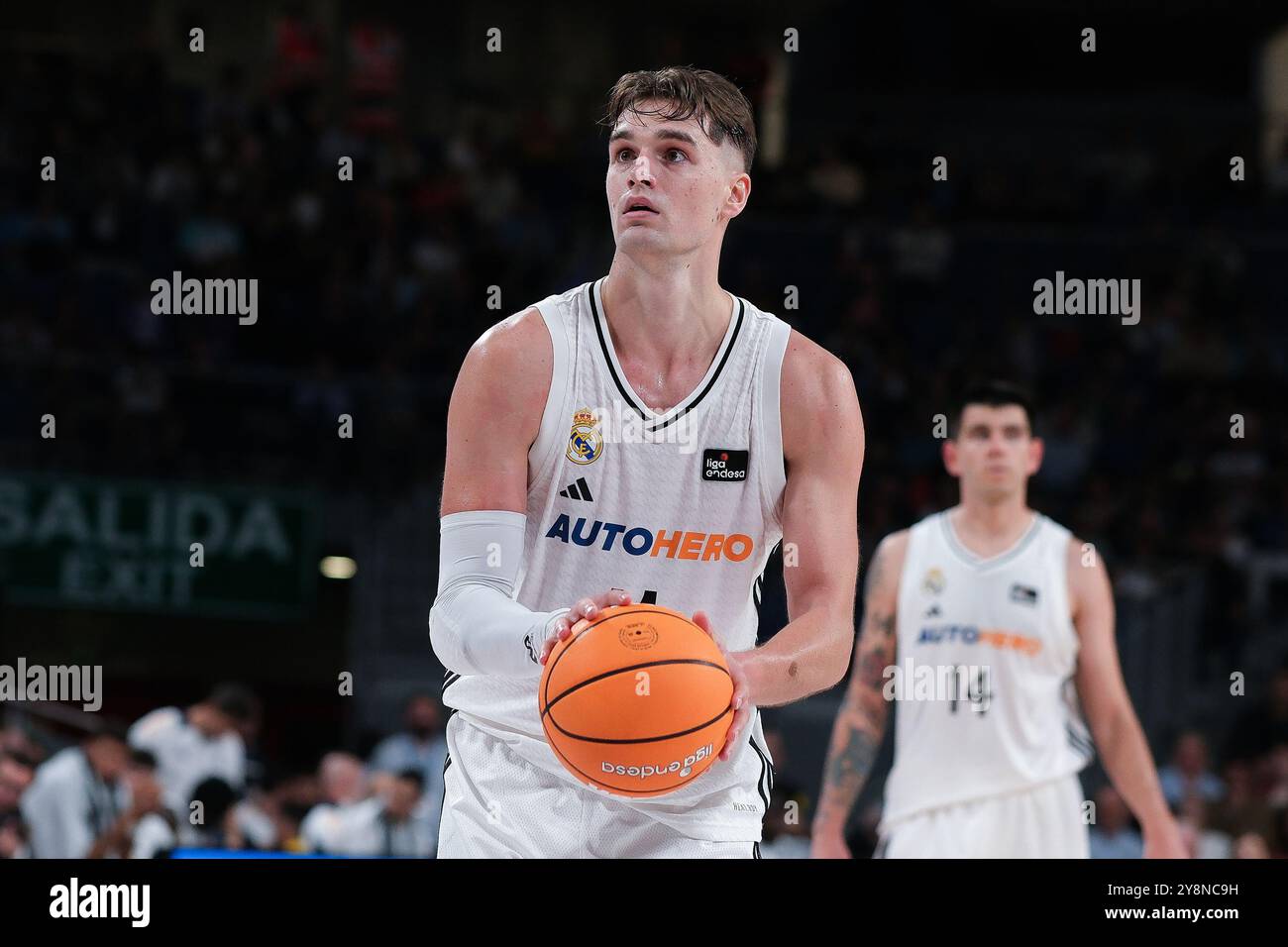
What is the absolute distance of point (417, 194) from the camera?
1334 cm

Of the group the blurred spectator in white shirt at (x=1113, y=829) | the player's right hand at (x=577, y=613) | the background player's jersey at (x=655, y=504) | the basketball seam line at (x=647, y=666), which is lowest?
the blurred spectator in white shirt at (x=1113, y=829)

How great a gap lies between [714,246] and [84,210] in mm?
9443

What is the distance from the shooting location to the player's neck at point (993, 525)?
6.53 meters

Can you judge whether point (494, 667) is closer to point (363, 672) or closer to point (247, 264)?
point (363, 672)

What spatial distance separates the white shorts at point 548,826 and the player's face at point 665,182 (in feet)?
4.09

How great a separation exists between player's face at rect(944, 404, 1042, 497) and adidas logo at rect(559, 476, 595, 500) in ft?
9.64

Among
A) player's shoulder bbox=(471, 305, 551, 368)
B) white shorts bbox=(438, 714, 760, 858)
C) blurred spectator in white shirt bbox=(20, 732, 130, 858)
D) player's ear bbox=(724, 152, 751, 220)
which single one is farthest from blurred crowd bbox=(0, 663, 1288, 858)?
player's shoulder bbox=(471, 305, 551, 368)

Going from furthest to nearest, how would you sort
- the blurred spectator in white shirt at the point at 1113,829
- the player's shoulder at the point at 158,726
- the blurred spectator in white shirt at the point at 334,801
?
the player's shoulder at the point at 158,726 < the blurred spectator in white shirt at the point at 1113,829 < the blurred spectator in white shirt at the point at 334,801

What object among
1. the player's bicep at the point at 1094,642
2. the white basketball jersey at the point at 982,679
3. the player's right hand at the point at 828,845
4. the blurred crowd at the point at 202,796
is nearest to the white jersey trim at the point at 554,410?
the player's right hand at the point at 828,845

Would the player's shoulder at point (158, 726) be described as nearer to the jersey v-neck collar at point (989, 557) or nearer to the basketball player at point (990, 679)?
the basketball player at point (990, 679)

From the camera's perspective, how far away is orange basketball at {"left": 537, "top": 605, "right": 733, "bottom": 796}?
3.32 meters

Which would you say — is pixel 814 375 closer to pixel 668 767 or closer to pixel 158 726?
pixel 668 767
